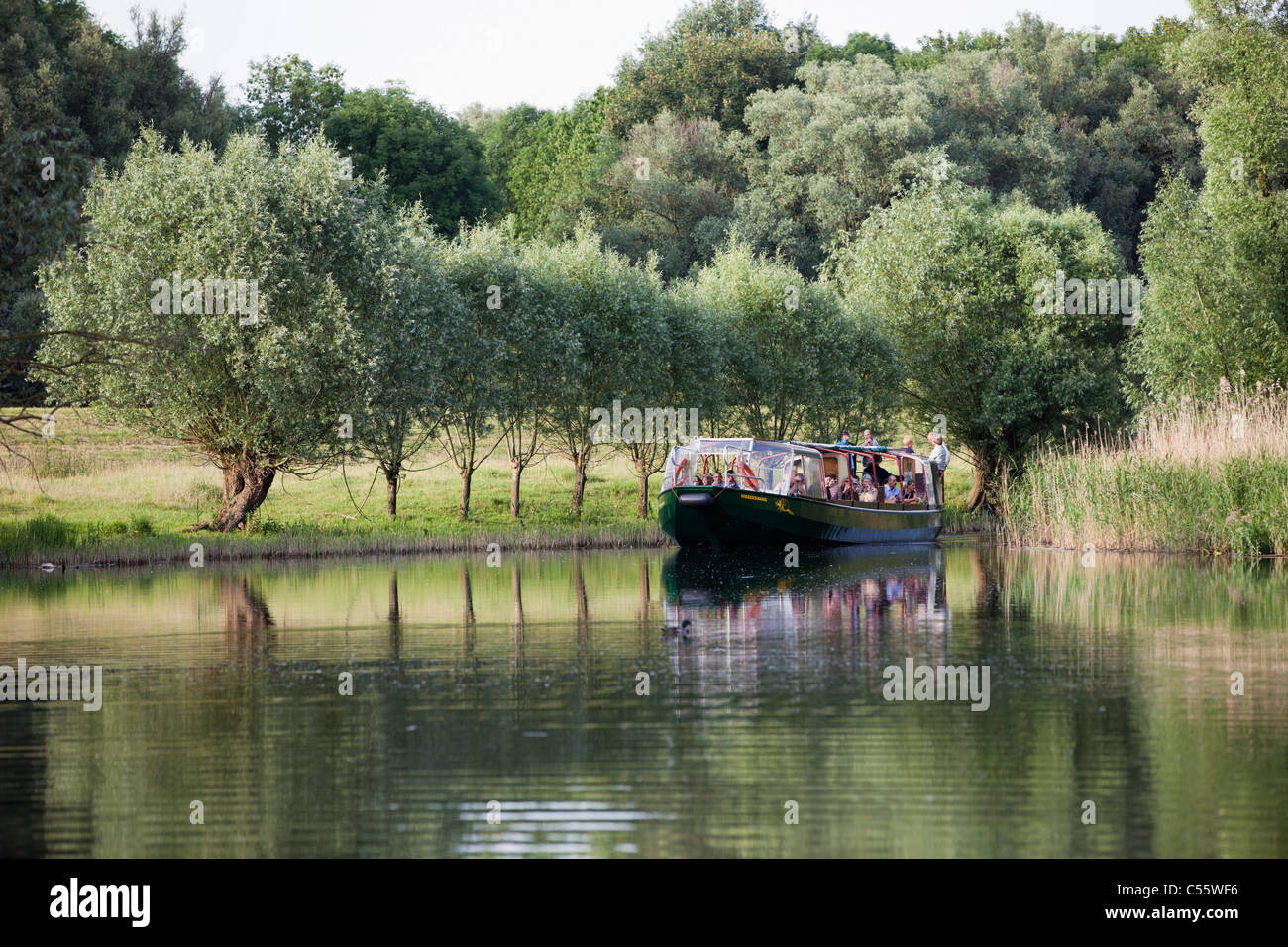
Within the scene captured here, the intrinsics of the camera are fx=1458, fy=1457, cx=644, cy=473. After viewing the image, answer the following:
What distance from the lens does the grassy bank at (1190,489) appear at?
32.4 metres

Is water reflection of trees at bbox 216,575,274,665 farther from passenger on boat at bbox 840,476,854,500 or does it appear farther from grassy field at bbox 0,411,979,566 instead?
passenger on boat at bbox 840,476,854,500

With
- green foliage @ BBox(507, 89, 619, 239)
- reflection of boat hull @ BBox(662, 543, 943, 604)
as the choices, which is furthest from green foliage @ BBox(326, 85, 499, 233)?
reflection of boat hull @ BBox(662, 543, 943, 604)

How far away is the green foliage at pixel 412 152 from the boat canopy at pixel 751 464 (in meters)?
34.6

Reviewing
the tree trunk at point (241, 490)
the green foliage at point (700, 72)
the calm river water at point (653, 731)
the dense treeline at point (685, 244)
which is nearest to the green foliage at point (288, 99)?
the dense treeline at point (685, 244)

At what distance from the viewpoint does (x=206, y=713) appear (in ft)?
47.1

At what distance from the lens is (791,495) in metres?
40.4

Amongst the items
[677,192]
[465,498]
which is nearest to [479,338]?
[465,498]

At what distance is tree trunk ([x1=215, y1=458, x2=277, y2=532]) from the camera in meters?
41.4

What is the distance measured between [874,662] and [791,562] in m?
20.1

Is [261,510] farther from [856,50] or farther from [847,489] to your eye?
[856,50]

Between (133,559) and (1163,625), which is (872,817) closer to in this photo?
(1163,625)

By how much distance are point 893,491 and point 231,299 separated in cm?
2059

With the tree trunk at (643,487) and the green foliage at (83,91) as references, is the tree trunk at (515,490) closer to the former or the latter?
the tree trunk at (643,487)
